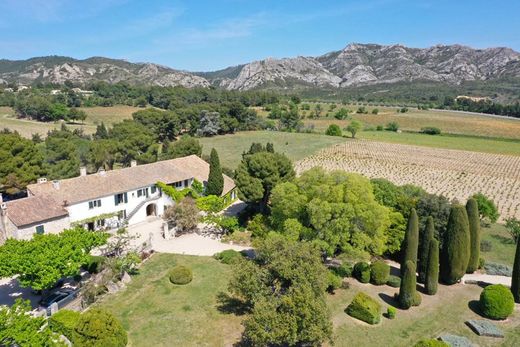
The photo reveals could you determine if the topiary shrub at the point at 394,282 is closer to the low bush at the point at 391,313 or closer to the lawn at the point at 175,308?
the low bush at the point at 391,313

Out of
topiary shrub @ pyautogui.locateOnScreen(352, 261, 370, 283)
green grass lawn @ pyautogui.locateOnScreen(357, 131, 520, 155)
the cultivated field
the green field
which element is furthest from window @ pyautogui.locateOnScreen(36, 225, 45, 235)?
green grass lawn @ pyautogui.locateOnScreen(357, 131, 520, 155)

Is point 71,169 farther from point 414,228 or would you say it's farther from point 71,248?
point 414,228

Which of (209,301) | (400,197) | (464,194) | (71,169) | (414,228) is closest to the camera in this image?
(209,301)

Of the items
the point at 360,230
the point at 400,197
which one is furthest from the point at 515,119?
the point at 360,230

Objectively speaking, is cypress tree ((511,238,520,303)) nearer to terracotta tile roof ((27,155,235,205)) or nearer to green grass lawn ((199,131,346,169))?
terracotta tile roof ((27,155,235,205))

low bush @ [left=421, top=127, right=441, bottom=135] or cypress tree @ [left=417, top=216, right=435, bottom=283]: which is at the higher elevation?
low bush @ [left=421, top=127, right=441, bottom=135]

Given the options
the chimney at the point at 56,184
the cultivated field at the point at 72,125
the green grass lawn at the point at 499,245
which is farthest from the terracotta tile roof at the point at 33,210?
the cultivated field at the point at 72,125
